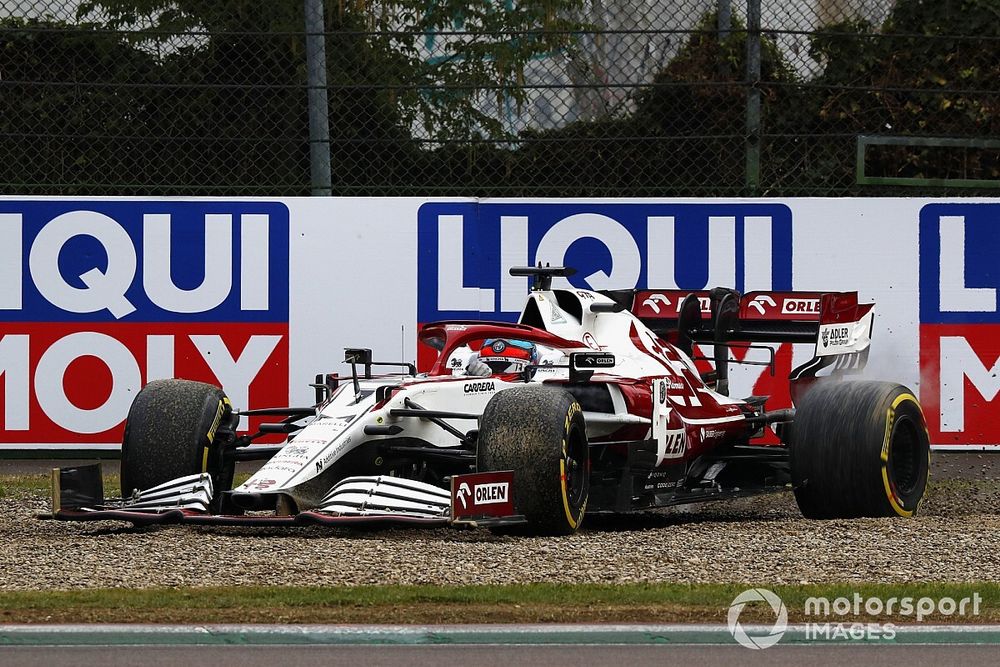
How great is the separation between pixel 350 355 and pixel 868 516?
3030mm

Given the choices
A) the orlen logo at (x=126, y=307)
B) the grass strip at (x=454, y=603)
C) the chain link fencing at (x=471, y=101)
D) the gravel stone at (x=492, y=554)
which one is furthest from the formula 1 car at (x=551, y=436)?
the orlen logo at (x=126, y=307)

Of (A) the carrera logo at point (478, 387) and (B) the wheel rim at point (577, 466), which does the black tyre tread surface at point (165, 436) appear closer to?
(A) the carrera logo at point (478, 387)

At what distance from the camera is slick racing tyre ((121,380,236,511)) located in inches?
378

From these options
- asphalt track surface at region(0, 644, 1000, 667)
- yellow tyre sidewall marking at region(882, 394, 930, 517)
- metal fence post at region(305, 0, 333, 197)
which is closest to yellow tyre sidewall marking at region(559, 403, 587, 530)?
yellow tyre sidewall marking at region(882, 394, 930, 517)

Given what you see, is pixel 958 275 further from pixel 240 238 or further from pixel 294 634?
pixel 294 634

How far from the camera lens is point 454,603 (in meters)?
6.69

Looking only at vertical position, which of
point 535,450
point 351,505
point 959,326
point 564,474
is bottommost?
point 351,505

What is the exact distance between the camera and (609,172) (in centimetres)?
1356

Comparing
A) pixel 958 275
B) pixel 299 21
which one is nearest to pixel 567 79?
pixel 299 21

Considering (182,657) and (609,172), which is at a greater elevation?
(609,172)

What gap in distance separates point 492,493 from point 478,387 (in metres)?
1.27

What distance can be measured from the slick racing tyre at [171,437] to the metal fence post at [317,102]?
11.9 ft

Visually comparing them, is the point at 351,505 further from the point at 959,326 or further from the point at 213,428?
the point at 959,326

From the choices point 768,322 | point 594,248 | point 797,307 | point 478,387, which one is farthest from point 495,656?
point 594,248
